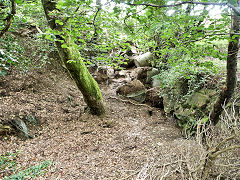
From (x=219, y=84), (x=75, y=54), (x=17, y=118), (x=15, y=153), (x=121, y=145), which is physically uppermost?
(x=75, y=54)

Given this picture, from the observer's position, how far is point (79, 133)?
4613 mm

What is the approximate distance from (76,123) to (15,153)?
1.92m

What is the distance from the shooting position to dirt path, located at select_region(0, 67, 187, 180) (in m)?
3.35

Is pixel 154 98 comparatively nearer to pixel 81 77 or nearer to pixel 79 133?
pixel 81 77

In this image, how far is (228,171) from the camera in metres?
1.74

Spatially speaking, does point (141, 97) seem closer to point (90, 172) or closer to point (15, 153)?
point (90, 172)

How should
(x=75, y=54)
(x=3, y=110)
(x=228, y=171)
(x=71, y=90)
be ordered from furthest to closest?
(x=71, y=90) → (x=75, y=54) → (x=3, y=110) → (x=228, y=171)

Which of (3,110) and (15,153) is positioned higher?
(3,110)

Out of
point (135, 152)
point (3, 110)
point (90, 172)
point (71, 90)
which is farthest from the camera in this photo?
point (71, 90)

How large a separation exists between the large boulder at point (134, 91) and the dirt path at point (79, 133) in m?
0.53

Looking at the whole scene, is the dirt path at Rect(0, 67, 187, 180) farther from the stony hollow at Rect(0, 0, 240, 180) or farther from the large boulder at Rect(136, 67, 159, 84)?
the large boulder at Rect(136, 67, 159, 84)

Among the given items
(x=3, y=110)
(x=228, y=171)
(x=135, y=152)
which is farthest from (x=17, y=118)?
(x=228, y=171)

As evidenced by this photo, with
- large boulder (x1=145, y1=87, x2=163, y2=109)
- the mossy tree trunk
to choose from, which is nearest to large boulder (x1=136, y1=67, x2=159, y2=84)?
large boulder (x1=145, y1=87, x2=163, y2=109)

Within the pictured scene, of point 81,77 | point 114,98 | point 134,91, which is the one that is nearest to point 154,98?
point 134,91
